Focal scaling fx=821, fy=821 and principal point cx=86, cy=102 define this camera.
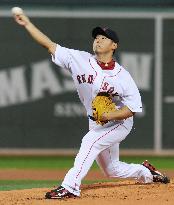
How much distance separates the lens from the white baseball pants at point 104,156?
6.98 m

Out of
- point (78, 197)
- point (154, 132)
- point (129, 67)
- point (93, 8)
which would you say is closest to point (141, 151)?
point (154, 132)

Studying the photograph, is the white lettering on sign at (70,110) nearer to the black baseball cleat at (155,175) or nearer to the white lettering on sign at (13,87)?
the white lettering on sign at (13,87)

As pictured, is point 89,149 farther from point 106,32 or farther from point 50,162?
point 50,162

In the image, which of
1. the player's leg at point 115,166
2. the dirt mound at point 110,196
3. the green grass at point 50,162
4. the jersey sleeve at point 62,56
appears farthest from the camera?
the green grass at point 50,162

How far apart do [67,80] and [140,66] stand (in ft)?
4.33

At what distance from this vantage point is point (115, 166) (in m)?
7.56

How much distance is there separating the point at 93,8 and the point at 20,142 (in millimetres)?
2712

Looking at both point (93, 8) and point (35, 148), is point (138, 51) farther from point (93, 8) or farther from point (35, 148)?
point (35, 148)

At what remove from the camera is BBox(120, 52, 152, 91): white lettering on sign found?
14430mm

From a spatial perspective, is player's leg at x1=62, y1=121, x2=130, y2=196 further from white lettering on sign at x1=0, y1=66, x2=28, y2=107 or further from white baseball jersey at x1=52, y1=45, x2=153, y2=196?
white lettering on sign at x1=0, y1=66, x2=28, y2=107

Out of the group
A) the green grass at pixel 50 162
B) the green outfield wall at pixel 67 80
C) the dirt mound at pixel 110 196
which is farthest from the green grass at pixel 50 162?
the dirt mound at pixel 110 196

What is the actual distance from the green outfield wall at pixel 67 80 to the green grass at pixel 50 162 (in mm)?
234

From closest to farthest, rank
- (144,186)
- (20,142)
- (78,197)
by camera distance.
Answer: (78,197) → (144,186) → (20,142)

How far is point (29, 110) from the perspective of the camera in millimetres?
14219
